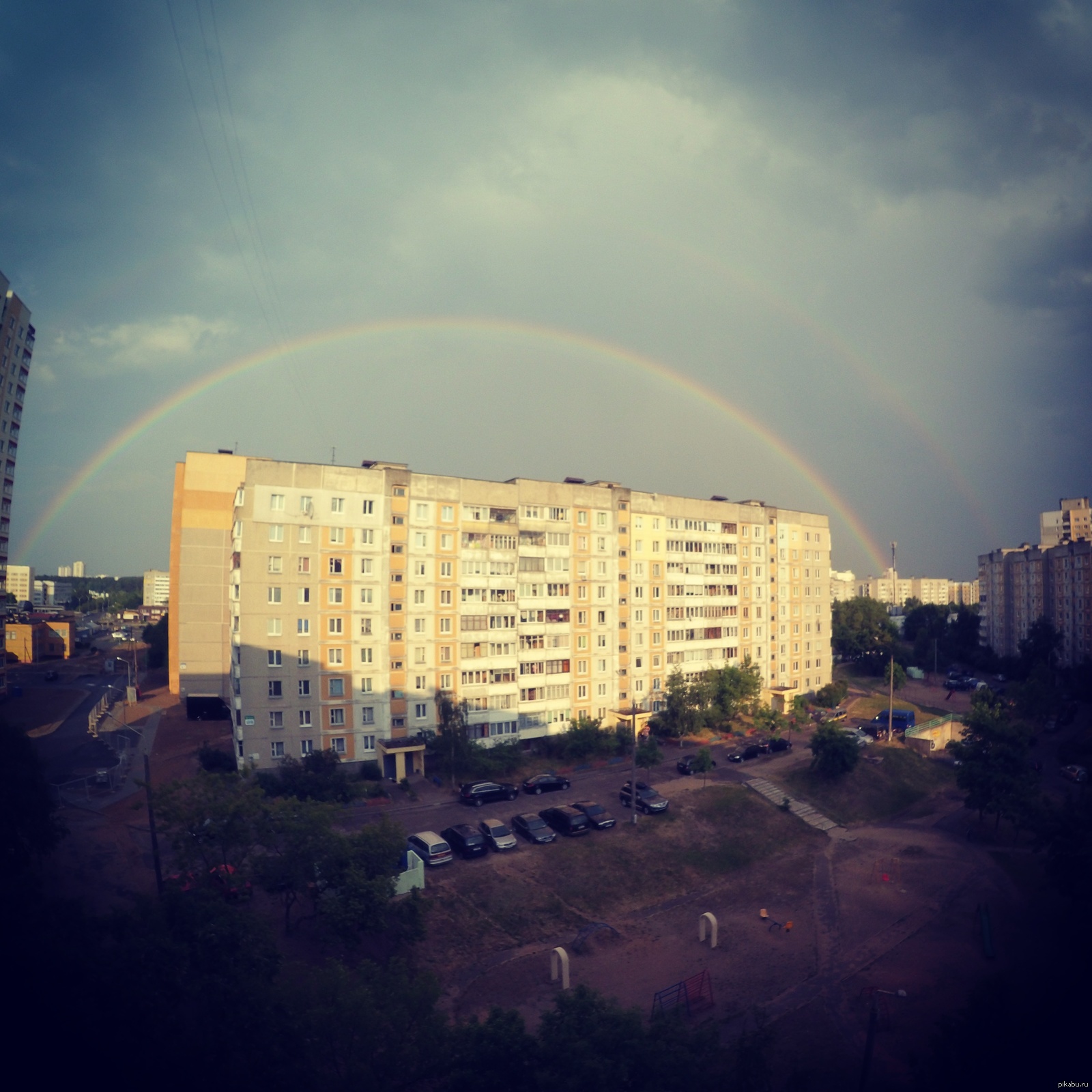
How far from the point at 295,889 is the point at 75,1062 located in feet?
35.3

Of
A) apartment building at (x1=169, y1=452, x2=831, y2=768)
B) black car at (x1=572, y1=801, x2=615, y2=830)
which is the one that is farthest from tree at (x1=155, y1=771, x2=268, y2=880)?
black car at (x1=572, y1=801, x2=615, y2=830)

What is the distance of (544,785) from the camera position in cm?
3797

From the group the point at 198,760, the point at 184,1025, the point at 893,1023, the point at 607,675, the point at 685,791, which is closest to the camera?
the point at 184,1025

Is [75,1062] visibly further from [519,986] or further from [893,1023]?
[893,1023]

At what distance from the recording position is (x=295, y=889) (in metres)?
21.4

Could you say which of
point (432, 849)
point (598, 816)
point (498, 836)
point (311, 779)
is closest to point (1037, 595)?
point (598, 816)

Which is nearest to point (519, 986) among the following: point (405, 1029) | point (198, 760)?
point (405, 1029)

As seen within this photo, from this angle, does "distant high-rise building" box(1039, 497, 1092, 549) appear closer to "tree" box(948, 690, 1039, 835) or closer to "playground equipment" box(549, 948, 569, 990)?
"tree" box(948, 690, 1039, 835)

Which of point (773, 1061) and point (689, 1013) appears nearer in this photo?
point (773, 1061)

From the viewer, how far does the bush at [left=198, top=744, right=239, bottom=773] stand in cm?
3834

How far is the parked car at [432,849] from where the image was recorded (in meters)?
28.1

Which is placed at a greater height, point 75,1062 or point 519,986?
point 75,1062

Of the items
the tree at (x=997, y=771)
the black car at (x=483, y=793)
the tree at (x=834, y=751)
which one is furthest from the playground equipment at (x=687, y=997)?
the tree at (x=834, y=751)

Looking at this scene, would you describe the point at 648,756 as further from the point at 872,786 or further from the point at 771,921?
the point at 771,921
